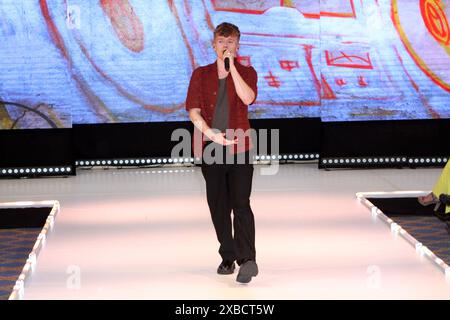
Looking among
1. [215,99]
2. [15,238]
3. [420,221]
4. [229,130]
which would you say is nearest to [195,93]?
[215,99]

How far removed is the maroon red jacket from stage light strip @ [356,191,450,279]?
49.0 inches

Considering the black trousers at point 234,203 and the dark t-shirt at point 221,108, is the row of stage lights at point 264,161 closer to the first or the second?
the black trousers at point 234,203

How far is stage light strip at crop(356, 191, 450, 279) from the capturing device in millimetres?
5629

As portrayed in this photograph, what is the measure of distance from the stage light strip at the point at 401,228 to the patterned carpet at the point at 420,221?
0.12m

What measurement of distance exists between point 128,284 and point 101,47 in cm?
514

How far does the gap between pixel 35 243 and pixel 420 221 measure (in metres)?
2.82

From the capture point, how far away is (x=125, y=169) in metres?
10.5

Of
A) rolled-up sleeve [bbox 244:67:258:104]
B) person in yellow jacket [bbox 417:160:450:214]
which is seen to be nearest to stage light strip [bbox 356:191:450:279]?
person in yellow jacket [bbox 417:160:450:214]

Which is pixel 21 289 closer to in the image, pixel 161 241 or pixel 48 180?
pixel 161 241

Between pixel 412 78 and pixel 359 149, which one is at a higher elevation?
pixel 412 78

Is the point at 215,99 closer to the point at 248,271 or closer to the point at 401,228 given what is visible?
the point at 248,271

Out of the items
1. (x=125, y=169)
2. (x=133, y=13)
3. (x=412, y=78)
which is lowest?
(x=125, y=169)
